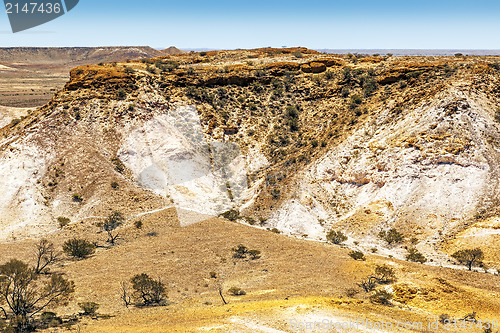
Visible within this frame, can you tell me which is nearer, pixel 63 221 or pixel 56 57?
pixel 63 221

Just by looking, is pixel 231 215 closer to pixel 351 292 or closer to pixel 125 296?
pixel 125 296

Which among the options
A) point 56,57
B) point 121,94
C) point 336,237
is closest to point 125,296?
point 336,237

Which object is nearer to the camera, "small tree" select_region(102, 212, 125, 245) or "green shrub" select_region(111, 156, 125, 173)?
"small tree" select_region(102, 212, 125, 245)

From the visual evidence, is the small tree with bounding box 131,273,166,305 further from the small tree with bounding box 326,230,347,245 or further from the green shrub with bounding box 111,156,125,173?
the green shrub with bounding box 111,156,125,173

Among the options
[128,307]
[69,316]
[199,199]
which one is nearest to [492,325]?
[128,307]

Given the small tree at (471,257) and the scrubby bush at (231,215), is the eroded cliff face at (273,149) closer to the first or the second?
the scrubby bush at (231,215)

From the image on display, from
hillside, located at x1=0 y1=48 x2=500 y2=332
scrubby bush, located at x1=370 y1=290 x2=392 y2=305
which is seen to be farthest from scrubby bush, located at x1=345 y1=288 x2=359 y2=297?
scrubby bush, located at x1=370 y1=290 x2=392 y2=305

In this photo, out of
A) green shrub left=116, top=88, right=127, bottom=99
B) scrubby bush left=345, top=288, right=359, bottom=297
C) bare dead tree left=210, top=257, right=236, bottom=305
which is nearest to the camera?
scrubby bush left=345, top=288, right=359, bottom=297
